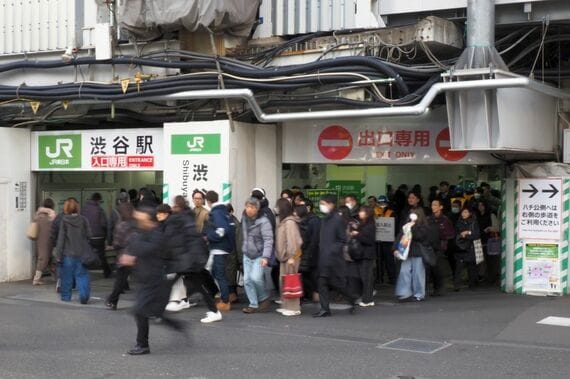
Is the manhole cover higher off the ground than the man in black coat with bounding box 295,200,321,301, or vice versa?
the man in black coat with bounding box 295,200,321,301

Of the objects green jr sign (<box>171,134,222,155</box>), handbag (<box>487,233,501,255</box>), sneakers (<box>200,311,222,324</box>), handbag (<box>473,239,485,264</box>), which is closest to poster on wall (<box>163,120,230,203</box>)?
green jr sign (<box>171,134,222,155</box>)

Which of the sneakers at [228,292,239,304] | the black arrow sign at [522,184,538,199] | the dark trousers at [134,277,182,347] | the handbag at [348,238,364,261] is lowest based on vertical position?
the sneakers at [228,292,239,304]

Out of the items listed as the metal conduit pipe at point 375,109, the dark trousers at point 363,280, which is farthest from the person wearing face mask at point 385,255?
the metal conduit pipe at point 375,109

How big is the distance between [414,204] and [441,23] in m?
2.83

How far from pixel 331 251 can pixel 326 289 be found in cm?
60

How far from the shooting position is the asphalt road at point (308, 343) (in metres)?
Result: 7.50

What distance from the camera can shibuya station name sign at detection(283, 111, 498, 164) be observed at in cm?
1198

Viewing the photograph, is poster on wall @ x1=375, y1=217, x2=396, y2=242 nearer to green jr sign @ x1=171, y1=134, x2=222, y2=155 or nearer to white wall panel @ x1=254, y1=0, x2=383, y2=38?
green jr sign @ x1=171, y1=134, x2=222, y2=155

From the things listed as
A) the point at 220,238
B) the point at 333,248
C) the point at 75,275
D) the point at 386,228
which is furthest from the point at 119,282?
the point at 386,228

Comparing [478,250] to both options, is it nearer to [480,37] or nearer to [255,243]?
[480,37]

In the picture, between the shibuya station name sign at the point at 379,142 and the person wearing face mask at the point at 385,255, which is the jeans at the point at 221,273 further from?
the person wearing face mask at the point at 385,255

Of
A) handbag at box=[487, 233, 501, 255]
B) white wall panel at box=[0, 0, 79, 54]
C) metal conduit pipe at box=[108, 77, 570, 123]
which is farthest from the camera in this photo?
white wall panel at box=[0, 0, 79, 54]

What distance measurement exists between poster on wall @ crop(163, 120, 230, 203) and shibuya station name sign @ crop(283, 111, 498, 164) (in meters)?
1.39

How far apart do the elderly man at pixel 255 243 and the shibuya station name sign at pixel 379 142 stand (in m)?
2.37
